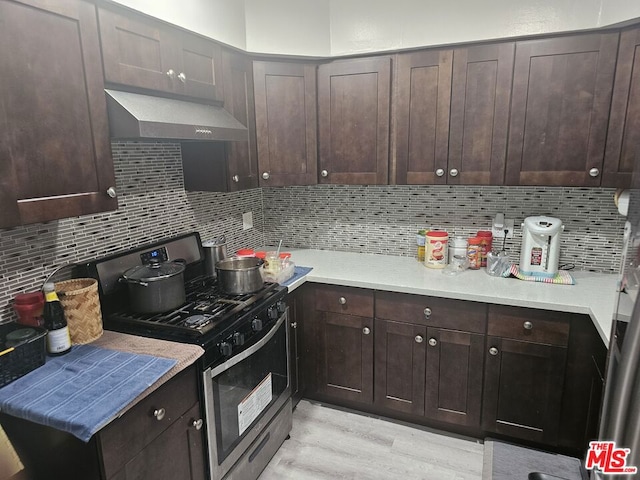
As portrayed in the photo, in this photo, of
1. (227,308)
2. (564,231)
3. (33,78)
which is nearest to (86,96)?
(33,78)

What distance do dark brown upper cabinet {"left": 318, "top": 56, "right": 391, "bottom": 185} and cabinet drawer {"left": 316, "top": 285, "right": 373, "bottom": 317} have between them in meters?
0.64

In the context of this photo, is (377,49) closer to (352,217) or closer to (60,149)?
(352,217)

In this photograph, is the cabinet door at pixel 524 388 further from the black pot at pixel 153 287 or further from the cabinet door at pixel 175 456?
the black pot at pixel 153 287

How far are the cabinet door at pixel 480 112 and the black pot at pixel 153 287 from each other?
4.99 feet

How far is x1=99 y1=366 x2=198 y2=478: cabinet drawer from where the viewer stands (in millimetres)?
1207

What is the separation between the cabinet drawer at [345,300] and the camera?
230 cm

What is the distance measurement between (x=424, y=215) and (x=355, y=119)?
760 millimetres

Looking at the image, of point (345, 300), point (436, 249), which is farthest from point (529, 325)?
point (345, 300)

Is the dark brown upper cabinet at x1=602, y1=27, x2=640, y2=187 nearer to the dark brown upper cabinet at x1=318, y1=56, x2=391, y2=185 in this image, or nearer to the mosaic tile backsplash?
the mosaic tile backsplash

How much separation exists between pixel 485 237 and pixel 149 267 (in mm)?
1825

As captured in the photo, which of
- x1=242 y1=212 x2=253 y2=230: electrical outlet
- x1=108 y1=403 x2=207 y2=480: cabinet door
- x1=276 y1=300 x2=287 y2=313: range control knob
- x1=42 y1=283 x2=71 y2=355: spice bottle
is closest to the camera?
x1=108 y1=403 x2=207 y2=480: cabinet door

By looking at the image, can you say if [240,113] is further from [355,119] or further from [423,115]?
[423,115]

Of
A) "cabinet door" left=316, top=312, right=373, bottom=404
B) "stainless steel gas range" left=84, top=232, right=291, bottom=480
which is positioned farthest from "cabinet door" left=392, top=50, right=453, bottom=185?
"stainless steel gas range" left=84, top=232, right=291, bottom=480

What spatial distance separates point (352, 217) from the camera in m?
2.84
